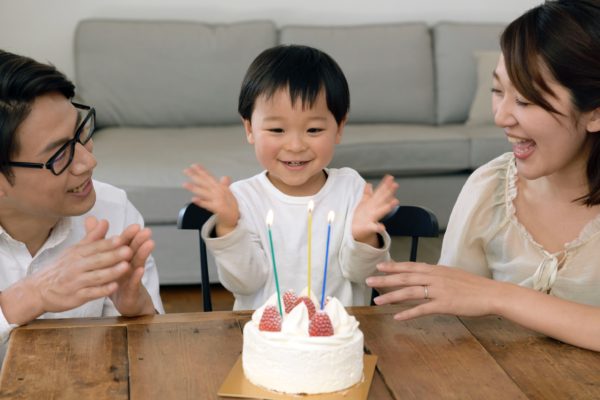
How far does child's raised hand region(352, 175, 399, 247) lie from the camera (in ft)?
5.56

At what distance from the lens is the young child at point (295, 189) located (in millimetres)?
1958

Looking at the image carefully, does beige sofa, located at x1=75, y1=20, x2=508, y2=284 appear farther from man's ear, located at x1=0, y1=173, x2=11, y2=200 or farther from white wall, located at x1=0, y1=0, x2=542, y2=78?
man's ear, located at x1=0, y1=173, x2=11, y2=200

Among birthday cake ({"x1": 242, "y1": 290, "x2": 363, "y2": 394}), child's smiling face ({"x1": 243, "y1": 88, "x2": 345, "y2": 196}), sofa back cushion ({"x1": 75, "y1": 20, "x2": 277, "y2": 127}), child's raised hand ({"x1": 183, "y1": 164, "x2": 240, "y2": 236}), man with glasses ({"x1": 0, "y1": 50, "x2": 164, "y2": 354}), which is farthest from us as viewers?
sofa back cushion ({"x1": 75, "y1": 20, "x2": 277, "y2": 127})

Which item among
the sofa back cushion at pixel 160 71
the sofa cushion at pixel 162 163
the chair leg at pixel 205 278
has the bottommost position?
the sofa cushion at pixel 162 163

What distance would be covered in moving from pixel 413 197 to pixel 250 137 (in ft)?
7.70

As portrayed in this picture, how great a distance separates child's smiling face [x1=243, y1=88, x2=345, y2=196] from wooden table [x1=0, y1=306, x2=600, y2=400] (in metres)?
0.47

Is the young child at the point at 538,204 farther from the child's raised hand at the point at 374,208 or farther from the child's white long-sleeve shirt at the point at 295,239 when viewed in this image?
the child's white long-sleeve shirt at the point at 295,239

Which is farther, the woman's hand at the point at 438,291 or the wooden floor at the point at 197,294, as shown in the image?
the wooden floor at the point at 197,294

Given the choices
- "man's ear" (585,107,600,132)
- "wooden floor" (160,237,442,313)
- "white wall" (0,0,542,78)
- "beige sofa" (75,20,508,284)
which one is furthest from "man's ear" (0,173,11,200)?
"white wall" (0,0,542,78)

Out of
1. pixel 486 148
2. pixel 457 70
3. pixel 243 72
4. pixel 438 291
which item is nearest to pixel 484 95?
pixel 457 70

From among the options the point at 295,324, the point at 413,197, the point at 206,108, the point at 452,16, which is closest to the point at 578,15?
the point at 295,324

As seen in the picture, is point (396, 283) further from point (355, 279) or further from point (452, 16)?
point (452, 16)

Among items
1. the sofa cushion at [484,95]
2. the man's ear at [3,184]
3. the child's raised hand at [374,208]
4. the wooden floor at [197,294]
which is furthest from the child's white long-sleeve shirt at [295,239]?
the sofa cushion at [484,95]

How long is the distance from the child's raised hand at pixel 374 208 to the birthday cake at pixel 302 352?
39cm
